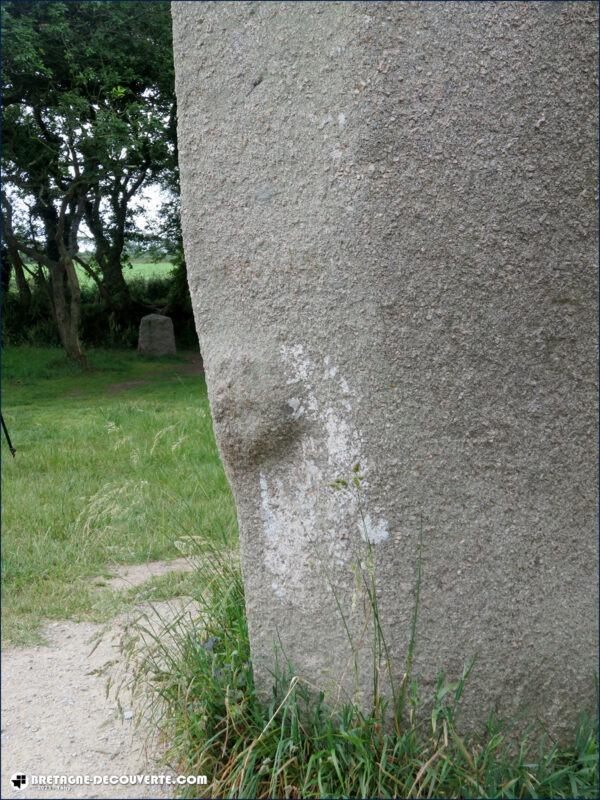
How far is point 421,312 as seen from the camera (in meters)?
1.99

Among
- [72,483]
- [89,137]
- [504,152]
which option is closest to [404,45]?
[504,152]

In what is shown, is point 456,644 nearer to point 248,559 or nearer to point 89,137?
point 248,559

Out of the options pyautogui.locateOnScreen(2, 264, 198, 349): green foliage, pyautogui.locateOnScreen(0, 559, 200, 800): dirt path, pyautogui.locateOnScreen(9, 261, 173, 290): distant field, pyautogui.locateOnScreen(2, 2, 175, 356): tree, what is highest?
pyautogui.locateOnScreen(2, 2, 175, 356): tree

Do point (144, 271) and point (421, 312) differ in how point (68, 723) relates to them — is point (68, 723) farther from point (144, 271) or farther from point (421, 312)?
point (144, 271)

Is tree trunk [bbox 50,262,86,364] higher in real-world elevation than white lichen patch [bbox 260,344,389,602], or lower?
higher

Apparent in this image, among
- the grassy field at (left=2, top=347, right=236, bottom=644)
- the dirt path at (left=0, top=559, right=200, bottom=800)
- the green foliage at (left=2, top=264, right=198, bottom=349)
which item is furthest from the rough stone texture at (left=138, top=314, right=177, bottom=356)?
the dirt path at (left=0, top=559, right=200, bottom=800)

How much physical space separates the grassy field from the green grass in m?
0.81

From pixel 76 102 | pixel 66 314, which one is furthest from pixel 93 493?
pixel 66 314

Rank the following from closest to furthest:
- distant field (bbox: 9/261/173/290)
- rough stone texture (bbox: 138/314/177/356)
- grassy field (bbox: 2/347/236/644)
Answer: grassy field (bbox: 2/347/236/644), rough stone texture (bbox: 138/314/177/356), distant field (bbox: 9/261/173/290)

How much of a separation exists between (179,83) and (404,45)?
595 millimetres

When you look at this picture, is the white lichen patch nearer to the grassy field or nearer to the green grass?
the green grass

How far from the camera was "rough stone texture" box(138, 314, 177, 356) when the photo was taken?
41.9ft

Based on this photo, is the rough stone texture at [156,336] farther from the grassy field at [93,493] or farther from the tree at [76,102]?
the grassy field at [93,493]

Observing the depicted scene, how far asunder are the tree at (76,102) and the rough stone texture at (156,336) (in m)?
1.61
